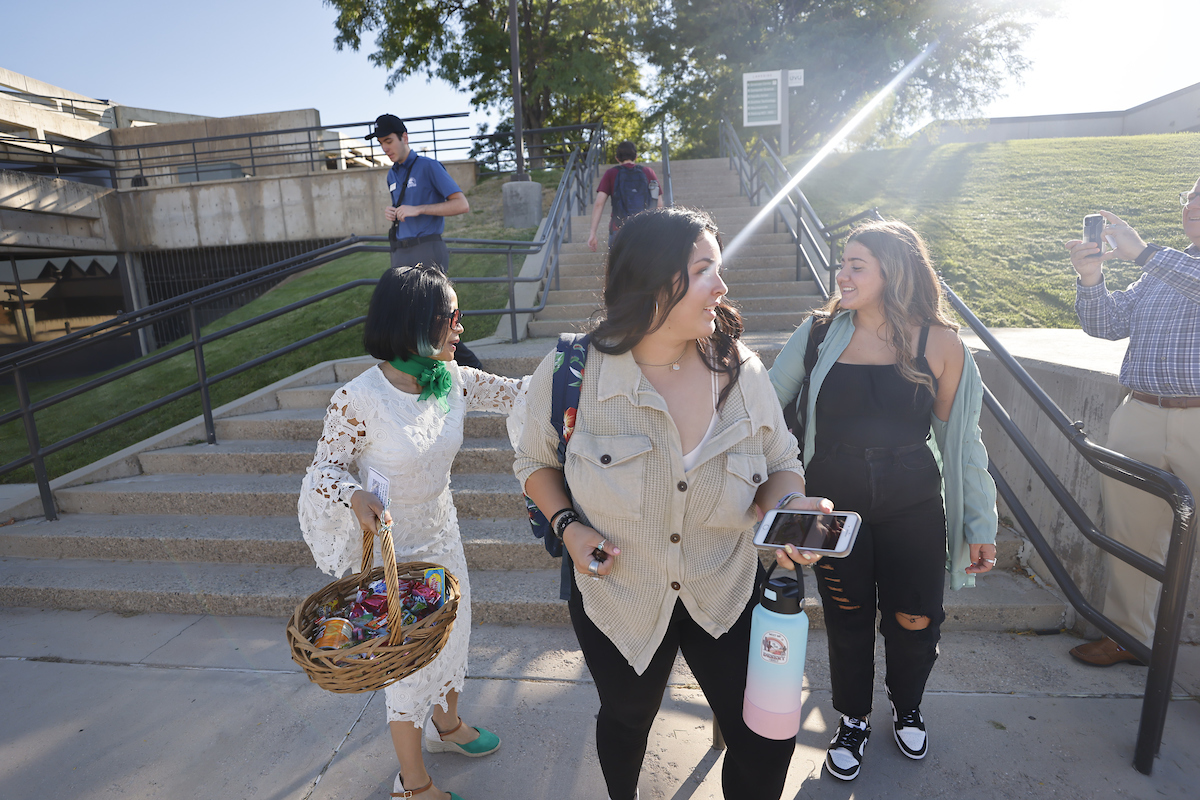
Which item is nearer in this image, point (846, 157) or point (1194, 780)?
point (1194, 780)

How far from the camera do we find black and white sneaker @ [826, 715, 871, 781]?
88.7 inches

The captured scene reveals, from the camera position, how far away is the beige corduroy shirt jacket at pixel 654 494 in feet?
5.16

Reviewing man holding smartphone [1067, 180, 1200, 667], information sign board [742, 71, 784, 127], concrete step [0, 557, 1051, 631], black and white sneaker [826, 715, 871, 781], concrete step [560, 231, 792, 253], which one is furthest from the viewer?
information sign board [742, 71, 784, 127]

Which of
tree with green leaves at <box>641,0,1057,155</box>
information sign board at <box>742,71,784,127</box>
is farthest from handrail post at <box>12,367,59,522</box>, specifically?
tree with green leaves at <box>641,0,1057,155</box>

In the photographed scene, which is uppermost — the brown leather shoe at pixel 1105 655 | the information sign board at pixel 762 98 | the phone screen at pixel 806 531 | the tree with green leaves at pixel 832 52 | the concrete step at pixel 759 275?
the tree with green leaves at pixel 832 52

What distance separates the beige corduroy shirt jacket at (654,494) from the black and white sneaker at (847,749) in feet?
3.51

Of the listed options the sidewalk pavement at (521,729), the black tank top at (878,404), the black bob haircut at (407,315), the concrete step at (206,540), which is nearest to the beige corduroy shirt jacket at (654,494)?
the black bob haircut at (407,315)

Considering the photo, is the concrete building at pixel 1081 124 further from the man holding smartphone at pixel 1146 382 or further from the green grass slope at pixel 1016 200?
the man holding smartphone at pixel 1146 382

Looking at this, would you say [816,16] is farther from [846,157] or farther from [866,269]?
[866,269]

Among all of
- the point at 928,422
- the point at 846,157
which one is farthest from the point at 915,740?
the point at 846,157

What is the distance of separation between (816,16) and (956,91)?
5.25 metres

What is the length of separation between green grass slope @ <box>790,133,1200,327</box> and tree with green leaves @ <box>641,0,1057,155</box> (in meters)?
5.69

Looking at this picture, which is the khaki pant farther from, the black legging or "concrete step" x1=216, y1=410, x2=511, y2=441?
"concrete step" x1=216, y1=410, x2=511, y2=441

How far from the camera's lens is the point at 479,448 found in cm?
431
